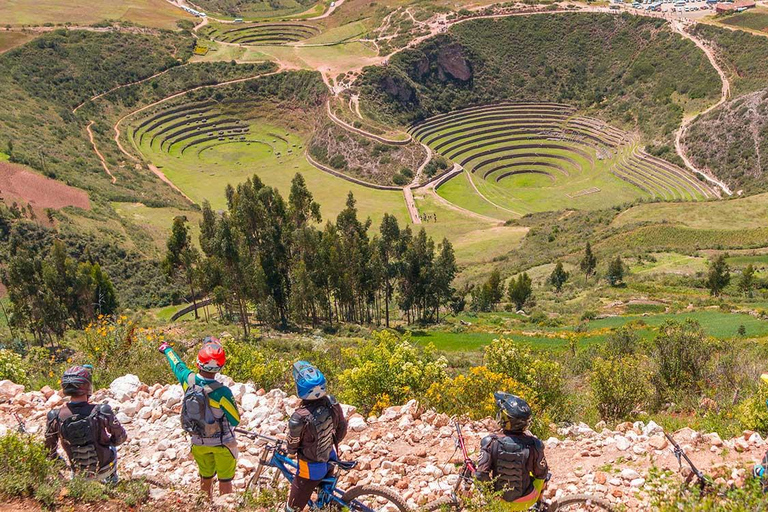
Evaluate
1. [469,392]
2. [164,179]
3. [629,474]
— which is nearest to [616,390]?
[469,392]

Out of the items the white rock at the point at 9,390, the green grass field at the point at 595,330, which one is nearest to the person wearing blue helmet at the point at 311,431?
the white rock at the point at 9,390

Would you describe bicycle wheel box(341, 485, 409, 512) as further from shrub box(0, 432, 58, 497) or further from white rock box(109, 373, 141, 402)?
white rock box(109, 373, 141, 402)

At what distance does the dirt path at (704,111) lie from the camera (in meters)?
78.6

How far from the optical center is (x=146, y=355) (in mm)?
15547

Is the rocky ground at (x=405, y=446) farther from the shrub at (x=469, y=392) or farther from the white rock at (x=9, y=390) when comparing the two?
the shrub at (x=469, y=392)

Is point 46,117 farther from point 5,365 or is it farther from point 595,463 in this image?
point 595,463

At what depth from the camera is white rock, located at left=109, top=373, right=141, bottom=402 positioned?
11.9m

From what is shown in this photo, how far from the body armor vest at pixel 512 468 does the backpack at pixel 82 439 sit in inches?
217

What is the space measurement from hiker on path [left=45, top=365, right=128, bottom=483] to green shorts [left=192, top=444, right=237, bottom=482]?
1.05 meters

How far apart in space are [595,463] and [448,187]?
255 ft

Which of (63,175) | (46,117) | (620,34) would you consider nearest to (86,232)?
(63,175)

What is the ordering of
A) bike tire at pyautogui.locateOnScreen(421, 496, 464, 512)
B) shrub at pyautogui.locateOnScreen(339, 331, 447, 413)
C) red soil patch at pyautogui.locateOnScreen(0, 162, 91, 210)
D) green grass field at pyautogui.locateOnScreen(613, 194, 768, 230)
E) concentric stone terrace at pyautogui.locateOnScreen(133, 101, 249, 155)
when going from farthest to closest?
concentric stone terrace at pyautogui.locateOnScreen(133, 101, 249, 155), red soil patch at pyautogui.locateOnScreen(0, 162, 91, 210), green grass field at pyautogui.locateOnScreen(613, 194, 768, 230), shrub at pyautogui.locateOnScreen(339, 331, 447, 413), bike tire at pyautogui.locateOnScreen(421, 496, 464, 512)

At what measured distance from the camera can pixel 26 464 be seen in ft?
25.2

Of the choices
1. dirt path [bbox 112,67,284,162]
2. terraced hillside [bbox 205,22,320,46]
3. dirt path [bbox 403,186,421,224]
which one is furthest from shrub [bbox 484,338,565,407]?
terraced hillside [bbox 205,22,320,46]
